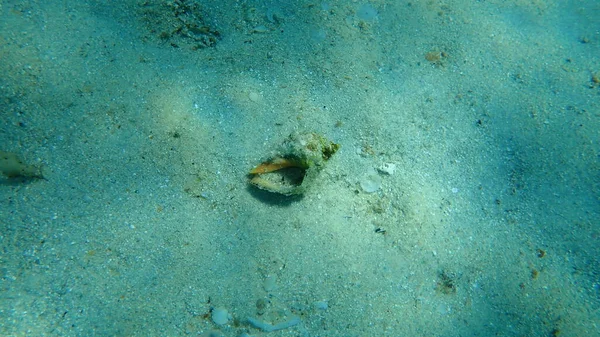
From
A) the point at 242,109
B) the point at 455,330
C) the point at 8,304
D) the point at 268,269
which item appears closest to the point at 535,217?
the point at 455,330

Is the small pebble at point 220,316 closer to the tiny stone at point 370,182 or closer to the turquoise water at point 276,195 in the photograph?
the turquoise water at point 276,195

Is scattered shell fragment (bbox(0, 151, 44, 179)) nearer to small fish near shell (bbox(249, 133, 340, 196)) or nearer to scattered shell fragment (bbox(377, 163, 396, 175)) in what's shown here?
small fish near shell (bbox(249, 133, 340, 196))

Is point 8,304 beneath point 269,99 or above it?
beneath

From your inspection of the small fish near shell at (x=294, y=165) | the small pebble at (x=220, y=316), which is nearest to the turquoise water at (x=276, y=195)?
the small pebble at (x=220, y=316)

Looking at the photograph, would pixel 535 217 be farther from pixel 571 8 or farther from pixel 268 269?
pixel 571 8

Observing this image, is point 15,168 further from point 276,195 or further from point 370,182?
point 370,182

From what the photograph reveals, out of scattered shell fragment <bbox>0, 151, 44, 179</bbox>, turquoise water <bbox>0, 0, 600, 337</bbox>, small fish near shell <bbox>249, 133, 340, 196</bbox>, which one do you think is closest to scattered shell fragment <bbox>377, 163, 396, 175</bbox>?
turquoise water <bbox>0, 0, 600, 337</bbox>

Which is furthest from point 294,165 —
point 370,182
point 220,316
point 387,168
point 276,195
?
point 220,316
